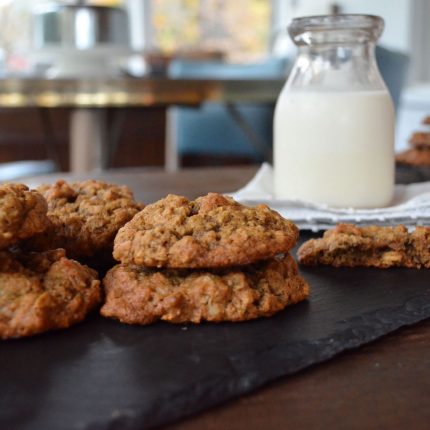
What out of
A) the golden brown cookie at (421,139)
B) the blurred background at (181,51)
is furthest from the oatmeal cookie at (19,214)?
the blurred background at (181,51)

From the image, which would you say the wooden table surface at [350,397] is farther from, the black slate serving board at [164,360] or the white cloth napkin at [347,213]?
the white cloth napkin at [347,213]

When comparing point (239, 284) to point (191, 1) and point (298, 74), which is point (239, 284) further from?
point (191, 1)

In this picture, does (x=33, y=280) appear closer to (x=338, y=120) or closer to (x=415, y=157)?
(x=338, y=120)

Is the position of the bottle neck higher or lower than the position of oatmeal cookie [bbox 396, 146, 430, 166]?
higher

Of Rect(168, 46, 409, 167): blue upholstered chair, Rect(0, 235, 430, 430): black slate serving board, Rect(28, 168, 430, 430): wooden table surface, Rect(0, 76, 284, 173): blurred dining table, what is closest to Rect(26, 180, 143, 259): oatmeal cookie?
Rect(0, 235, 430, 430): black slate serving board

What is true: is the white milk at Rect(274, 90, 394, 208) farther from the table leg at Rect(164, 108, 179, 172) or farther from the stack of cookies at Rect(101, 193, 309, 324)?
the table leg at Rect(164, 108, 179, 172)

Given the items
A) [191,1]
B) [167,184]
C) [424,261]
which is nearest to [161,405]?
[424,261]

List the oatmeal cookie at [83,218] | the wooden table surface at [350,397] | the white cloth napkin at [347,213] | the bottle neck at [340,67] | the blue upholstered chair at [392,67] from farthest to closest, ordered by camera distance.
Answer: the blue upholstered chair at [392,67], the bottle neck at [340,67], the white cloth napkin at [347,213], the oatmeal cookie at [83,218], the wooden table surface at [350,397]
